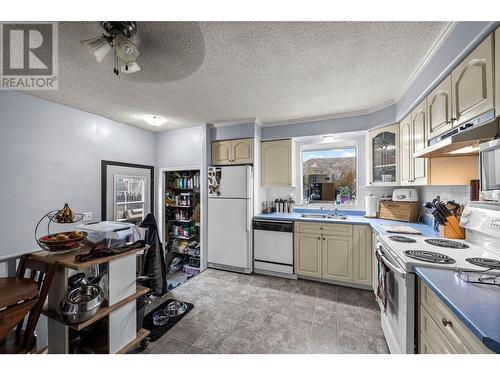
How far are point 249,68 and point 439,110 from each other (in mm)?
1589

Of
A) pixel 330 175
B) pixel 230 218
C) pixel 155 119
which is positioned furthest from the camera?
pixel 330 175

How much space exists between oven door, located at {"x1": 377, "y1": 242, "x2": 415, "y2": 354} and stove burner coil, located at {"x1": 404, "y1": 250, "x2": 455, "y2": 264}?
0.11 metres

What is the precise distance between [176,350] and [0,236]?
7.14 ft

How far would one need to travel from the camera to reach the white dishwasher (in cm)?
280

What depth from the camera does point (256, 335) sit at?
1.74 m

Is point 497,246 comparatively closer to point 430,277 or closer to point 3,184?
point 430,277

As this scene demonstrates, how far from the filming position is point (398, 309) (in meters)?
1.33

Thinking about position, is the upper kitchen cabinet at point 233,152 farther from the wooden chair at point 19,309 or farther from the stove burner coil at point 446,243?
the wooden chair at point 19,309

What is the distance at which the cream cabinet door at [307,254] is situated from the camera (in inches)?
104

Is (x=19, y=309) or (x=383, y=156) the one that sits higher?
(x=383, y=156)

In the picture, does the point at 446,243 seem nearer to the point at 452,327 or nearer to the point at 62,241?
the point at 452,327

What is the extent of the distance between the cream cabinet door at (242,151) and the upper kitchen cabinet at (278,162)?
0.31 m

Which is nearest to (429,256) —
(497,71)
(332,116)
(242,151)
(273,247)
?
(497,71)
